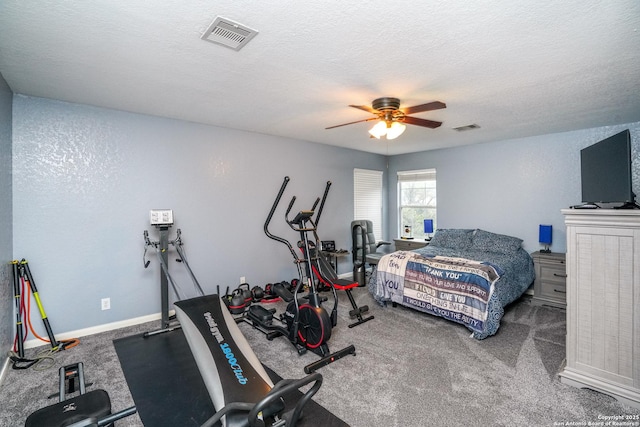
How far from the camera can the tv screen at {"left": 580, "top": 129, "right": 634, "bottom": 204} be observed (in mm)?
2248

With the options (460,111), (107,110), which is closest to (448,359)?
(460,111)

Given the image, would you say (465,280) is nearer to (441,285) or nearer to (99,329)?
(441,285)

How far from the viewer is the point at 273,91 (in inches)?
115

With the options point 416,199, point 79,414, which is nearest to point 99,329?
point 79,414

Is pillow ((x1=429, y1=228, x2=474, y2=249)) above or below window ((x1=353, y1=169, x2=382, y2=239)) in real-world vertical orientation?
below

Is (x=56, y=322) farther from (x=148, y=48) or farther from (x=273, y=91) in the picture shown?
(x=273, y=91)

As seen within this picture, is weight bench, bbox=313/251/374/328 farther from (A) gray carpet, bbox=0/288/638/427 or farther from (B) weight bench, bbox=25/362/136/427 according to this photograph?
(B) weight bench, bbox=25/362/136/427

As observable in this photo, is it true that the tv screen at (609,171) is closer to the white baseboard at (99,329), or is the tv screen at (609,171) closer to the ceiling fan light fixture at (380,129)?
the ceiling fan light fixture at (380,129)

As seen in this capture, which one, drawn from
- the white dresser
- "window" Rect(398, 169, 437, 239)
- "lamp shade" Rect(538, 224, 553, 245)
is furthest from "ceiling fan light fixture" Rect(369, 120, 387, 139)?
"window" Rect(398, 169, 437, 239)

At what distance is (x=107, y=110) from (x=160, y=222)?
1.36m

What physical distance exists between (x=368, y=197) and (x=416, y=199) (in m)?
1.01

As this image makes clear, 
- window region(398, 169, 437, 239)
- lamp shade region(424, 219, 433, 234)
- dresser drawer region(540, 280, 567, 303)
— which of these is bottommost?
dresser drawer region(540, 280, 567, 303)

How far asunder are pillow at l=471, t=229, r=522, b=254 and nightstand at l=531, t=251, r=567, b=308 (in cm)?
31

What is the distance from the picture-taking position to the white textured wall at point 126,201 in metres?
3.11
